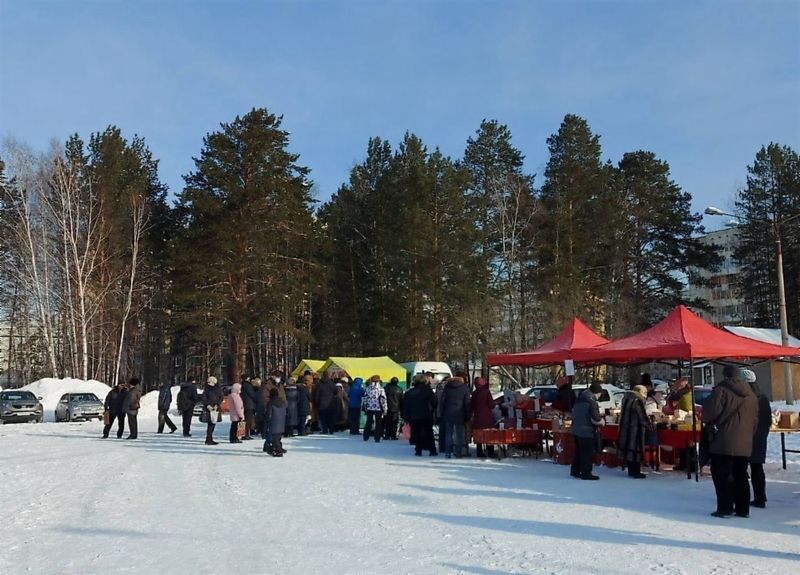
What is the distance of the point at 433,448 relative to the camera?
15.1 meters

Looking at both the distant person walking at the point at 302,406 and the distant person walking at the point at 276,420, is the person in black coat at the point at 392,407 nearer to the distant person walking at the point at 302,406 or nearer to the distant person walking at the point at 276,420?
the distant person walking at the point at 302,406

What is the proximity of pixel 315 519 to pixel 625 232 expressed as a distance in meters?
37.6

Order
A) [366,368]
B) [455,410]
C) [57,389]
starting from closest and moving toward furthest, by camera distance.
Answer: [455,410] < [366,368] < [57,389]

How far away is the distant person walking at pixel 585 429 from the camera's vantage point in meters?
11.5

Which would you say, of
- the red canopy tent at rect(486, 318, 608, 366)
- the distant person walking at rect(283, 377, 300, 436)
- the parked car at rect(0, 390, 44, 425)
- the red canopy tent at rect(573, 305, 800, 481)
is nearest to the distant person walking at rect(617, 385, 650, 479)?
the red canopy tent at rect(573, 305, 800, 481)

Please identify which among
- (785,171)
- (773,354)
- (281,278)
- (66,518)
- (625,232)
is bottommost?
(66,518)

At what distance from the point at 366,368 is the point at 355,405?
226 inches

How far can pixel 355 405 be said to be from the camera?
20.9m

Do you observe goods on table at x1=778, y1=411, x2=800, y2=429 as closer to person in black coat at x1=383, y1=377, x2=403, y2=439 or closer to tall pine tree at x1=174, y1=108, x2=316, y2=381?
person in black coat at x1=383, y1=377, x2=403, y2=439

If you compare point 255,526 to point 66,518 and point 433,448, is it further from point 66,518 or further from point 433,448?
point 433,448

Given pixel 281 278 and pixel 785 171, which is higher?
pixel 785 171

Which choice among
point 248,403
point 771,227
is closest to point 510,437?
point 248,403

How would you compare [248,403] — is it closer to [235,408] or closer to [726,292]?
[235,408]

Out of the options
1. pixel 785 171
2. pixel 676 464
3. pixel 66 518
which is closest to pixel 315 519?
pixel 66 518
